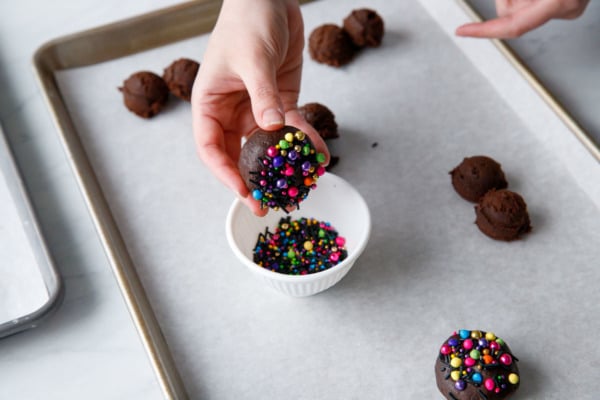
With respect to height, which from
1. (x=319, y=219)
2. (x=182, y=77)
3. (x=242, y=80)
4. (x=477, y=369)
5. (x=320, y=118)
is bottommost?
(x=477, y=369)

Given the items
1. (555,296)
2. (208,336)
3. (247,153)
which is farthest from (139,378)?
(555,296)

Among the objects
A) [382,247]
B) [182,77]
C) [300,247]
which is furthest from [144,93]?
[382,247]

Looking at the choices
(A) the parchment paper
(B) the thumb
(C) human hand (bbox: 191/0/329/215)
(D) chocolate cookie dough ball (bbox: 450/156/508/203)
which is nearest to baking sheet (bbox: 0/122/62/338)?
(A) the parchment paper

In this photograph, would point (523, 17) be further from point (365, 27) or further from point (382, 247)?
point (382, 247)

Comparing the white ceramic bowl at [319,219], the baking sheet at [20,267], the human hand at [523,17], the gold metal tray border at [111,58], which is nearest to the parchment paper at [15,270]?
the baking sheet at [20,267]

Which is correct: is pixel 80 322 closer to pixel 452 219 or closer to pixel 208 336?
pixel 208 336

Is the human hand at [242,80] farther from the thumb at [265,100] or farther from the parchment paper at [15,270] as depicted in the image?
the parchment paper at [15,270]
